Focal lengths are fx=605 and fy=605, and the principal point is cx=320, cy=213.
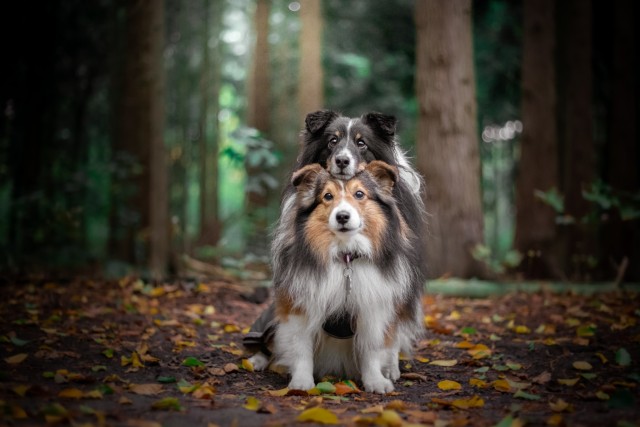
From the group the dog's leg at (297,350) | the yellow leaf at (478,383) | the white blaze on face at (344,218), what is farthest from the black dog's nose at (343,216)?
the yellow leaf at (478,383)

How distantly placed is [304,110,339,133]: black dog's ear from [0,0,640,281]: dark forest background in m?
1.08

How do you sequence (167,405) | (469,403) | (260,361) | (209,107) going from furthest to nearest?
(209,107) → (260,361) → (469,403) → (167,405)

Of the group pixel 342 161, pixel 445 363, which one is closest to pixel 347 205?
pixel 342 161

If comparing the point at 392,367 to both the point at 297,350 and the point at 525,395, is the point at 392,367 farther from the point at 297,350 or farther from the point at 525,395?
the point at 525,395

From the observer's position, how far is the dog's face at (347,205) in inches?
164

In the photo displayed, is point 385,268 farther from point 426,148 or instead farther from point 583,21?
point 583,21

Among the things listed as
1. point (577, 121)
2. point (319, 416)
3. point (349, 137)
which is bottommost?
point (319, 416)

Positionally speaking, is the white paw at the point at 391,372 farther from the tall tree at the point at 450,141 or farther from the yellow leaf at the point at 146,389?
the tall tree at the point at 450,141

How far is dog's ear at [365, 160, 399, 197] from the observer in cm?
435

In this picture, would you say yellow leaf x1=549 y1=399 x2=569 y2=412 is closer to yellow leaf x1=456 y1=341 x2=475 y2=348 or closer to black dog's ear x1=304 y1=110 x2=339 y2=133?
yellow leaf x1=456 y1=341 x2=475 y2=348

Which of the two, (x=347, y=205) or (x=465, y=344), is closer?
(x=347, y=205)

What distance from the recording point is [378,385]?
14.0 ft

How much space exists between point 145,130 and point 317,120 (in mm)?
4830

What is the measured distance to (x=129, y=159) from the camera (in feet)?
30.7
